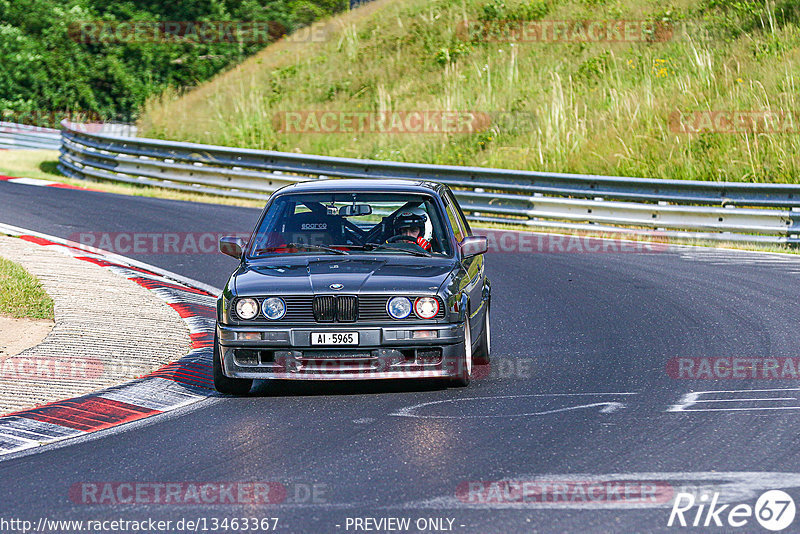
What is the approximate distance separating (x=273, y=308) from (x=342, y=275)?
0.58 meters

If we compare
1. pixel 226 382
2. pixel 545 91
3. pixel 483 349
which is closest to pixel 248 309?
pixel 226 382

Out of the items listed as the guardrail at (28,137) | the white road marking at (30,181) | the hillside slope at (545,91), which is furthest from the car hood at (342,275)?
the guardrail at (28,137)

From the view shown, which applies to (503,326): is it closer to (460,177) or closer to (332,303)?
(332,303)

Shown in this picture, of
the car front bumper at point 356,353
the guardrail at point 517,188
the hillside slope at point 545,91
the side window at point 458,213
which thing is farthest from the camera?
the hillside slope at point 545,91

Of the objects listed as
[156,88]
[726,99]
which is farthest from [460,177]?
[156,88]

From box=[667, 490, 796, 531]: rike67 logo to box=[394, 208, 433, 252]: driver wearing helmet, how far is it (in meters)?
4.17

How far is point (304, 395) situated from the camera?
336 inches

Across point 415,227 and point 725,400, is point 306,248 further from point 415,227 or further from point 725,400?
point 725,400

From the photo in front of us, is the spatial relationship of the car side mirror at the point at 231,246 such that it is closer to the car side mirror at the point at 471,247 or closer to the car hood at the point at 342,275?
the car hood at the point at 342,275

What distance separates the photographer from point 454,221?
9891 millimetres

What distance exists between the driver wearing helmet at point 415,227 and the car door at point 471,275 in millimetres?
252

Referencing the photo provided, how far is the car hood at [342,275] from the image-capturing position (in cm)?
822

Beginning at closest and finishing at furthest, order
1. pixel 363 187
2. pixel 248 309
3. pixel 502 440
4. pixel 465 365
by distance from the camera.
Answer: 1. pixel 502 440
2. pixel 248 309
3. pixel 465 365
4. pixel 363 187

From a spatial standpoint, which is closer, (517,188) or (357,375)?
(357,375)
